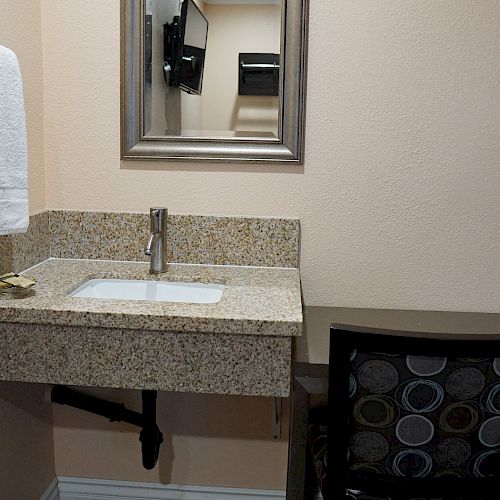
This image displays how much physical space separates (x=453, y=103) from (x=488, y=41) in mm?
184

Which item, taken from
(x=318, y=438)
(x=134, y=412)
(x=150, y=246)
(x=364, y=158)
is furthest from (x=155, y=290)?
(x=364, y=158)

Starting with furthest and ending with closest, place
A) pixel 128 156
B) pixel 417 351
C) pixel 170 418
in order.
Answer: pixel 170 418, pixel 128 156, pixel 417 351

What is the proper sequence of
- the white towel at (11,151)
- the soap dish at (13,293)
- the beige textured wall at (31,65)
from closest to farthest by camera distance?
the white towel at (11,151), the soap dish at (13,293), the beige textured wall at (31,65)

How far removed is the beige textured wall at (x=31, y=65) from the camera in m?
1.58

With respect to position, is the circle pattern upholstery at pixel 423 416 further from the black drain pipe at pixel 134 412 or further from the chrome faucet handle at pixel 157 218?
the chrome faucet handle at pixel 157 218

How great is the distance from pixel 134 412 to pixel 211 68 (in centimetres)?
98

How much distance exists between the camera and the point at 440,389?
3.77 ft

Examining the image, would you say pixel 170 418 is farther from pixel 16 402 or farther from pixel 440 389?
pixel 440 389

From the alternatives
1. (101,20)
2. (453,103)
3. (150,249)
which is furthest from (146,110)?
(453,103)

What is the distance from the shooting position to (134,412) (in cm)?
175

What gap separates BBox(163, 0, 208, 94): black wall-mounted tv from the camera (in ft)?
5.69

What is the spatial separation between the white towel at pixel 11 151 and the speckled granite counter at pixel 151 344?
7.7 inches

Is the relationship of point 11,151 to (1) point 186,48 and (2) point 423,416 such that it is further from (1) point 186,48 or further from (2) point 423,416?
(2) point 423,416

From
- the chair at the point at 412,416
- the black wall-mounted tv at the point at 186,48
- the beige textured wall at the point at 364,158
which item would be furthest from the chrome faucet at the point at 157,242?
the chair at the point at 412,416
